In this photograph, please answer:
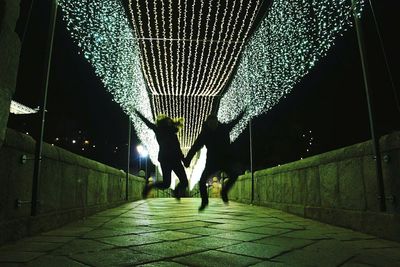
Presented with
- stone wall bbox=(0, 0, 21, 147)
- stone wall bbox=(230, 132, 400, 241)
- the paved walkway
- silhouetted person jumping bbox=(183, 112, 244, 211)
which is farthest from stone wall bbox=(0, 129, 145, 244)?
stone wall bbox=(230, 132, 400, 241)

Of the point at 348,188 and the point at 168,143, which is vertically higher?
the point at 168,143

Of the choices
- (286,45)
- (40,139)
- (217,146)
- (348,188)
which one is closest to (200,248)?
(40,139)

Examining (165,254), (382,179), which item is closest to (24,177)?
(165,254)

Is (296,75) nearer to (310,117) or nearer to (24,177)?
(24,177)

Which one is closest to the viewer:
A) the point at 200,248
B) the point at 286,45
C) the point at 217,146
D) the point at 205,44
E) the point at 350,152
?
the point at 200,248

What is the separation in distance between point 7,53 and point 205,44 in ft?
23.8

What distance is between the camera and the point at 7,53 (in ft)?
7.42

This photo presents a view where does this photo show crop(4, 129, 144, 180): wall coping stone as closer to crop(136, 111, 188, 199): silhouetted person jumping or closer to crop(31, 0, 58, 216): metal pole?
crop(31, 0, 58, 216): metal pole

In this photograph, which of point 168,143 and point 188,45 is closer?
point 168,143

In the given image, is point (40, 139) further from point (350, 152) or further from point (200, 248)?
point (350, 152)

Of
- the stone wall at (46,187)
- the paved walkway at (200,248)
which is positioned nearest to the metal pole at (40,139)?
the stone wall at (46,187)

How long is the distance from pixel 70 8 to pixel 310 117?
3022 centimetres

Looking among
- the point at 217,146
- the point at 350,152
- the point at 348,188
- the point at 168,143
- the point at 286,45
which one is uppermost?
the point at 286,45

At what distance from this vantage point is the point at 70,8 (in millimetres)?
6141
